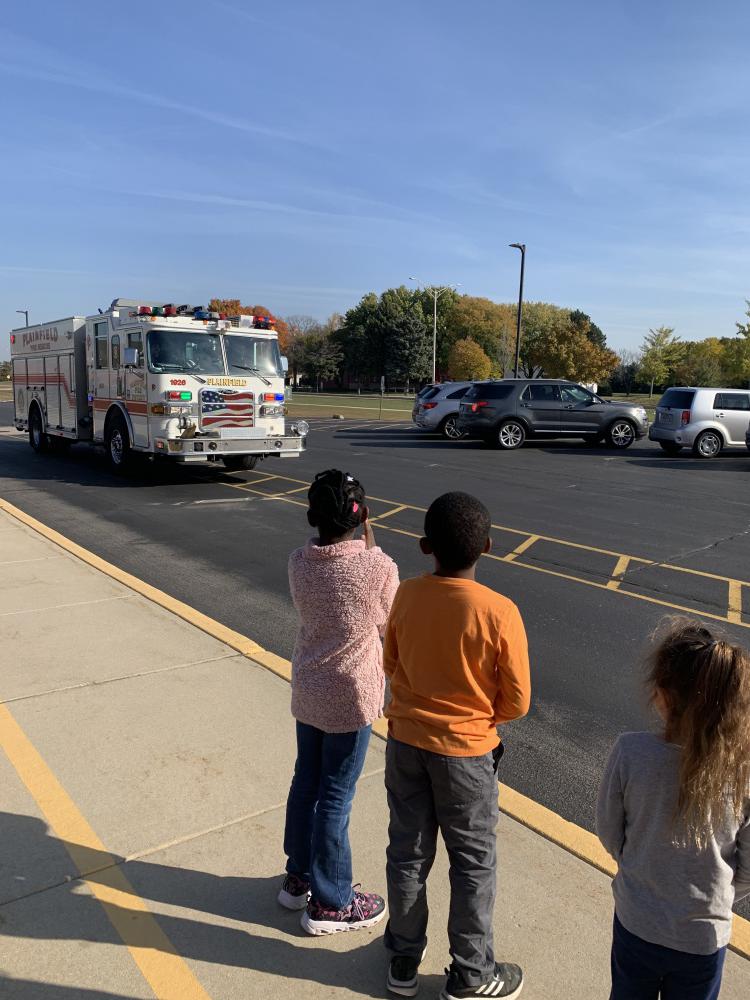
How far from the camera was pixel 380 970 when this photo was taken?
8.29ft

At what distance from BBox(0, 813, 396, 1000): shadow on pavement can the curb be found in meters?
0.96

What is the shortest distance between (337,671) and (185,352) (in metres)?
10.9

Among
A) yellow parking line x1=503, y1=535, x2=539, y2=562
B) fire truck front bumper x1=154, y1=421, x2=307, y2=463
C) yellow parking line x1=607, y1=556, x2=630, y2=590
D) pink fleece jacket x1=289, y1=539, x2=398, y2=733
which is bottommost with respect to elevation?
yellow parking line x1=607, y1=556, x2=630, y2=590

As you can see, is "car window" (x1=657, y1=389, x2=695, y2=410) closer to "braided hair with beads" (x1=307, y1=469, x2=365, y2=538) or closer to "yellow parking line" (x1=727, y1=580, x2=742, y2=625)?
"yellow parking line" (x1=727, y1=580, x2=742, y2=625)

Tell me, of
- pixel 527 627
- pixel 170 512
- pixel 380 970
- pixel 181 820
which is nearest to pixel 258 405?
pixel 170 512

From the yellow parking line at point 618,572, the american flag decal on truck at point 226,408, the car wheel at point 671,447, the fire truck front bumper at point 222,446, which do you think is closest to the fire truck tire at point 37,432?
the fire truck front bumper at point 222,446

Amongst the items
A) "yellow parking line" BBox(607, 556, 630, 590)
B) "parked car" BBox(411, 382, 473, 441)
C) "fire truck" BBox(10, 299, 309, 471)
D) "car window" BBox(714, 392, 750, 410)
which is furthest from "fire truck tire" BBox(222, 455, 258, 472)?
"car window" BBox(714, 392, 750, 410)

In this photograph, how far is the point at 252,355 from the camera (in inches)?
523

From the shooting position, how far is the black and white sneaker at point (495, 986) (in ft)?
7.72

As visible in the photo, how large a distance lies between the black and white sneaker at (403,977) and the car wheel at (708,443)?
1818cm

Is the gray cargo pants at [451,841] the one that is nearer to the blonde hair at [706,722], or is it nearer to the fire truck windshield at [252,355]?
the blonde hair at [706,722]

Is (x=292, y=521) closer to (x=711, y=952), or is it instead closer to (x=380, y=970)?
(x=380, y=970)

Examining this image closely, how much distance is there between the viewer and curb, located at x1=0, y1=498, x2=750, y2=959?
122 inches

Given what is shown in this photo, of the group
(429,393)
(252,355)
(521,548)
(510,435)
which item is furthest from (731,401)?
(521,548)
